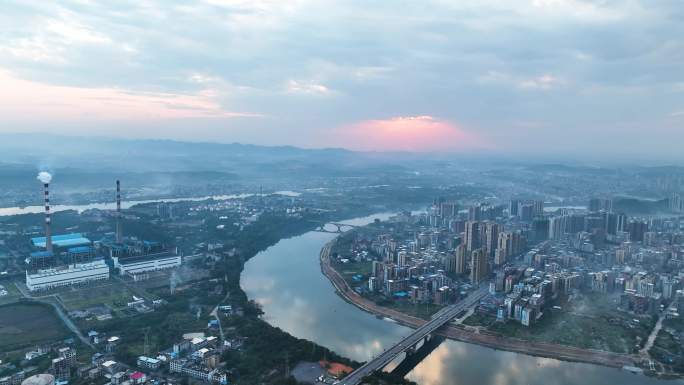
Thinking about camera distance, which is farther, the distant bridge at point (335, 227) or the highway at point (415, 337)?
the distant bridge at point (335, 227)

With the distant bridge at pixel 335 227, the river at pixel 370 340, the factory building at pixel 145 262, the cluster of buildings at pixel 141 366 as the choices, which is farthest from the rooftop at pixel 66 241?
the distant bridge at pixel 335 227

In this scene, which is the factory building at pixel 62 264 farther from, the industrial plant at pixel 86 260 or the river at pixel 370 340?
the river at pixel 370 340

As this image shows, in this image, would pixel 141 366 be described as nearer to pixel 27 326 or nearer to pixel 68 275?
pixel 27 326

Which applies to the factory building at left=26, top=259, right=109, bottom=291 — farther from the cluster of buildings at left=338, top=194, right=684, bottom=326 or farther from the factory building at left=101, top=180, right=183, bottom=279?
the cluster of buildings at left=338, top=194, right=684, bottom=326

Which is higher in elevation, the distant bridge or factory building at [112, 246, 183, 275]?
factory building at [112, 246, 183, 275]

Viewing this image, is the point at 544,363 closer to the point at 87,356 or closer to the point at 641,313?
the point at 641,313

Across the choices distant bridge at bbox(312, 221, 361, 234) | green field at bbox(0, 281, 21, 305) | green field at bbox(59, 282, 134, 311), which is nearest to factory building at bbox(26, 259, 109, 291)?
green field at bbox(0, 281, 21, 305)
